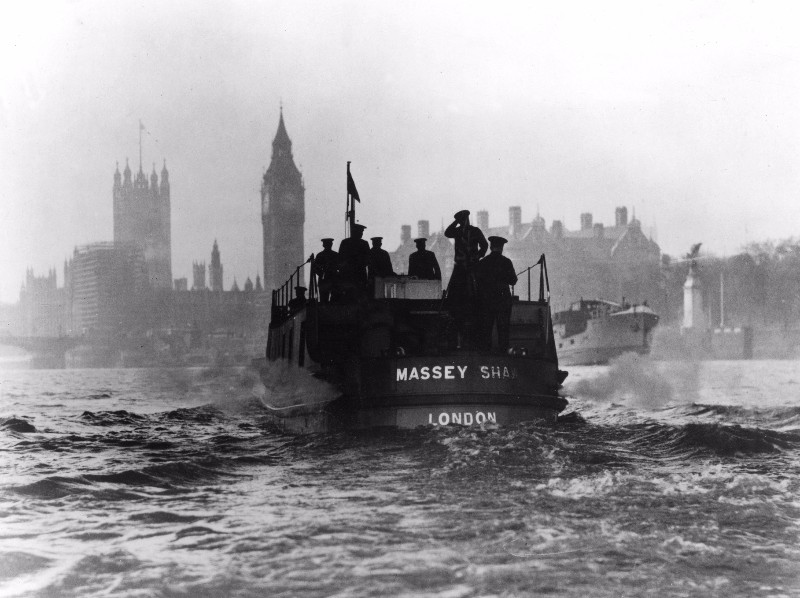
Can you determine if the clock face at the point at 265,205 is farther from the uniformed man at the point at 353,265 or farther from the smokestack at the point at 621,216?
the uniformed man at the point at 353,265

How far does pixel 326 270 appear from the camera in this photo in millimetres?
19672

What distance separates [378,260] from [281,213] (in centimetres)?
15280

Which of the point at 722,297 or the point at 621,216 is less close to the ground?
the point at 621,216

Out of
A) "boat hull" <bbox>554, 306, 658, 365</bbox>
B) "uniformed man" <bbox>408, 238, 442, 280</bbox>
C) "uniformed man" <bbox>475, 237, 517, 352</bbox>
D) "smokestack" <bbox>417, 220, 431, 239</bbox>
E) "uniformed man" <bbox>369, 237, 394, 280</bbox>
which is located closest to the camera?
"uniformed man" <bbox>475, 237, 517, 352</bbox>

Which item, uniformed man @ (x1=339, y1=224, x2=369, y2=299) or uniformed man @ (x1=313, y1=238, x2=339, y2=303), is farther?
uniformed man @ (x1=313, y1=238, x2=339, y2=303)

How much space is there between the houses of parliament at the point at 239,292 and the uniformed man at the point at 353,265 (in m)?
89.5

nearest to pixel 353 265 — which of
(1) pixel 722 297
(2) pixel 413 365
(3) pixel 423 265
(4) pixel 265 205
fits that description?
(3) pixel 423 265

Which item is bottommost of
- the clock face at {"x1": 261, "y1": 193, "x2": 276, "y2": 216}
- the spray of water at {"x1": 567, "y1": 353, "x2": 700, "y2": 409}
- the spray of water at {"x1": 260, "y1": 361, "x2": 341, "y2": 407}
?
the spray of water at {"x1": 567, "y1": 353, "x2": 700, "y2": 409}

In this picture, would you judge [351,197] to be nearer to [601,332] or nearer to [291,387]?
[291,387]

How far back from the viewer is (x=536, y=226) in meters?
133

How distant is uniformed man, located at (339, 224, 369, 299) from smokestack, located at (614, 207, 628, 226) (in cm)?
13686

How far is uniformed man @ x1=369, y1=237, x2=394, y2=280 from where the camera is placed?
764 inches

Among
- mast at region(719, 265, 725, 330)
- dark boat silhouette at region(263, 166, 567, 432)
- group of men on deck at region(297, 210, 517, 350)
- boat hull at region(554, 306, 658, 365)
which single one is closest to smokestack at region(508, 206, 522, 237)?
mast at region(719, 265, 725, 330)

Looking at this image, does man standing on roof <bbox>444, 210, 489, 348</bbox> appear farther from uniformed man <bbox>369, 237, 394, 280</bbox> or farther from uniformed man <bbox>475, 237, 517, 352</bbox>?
uniformed man <bbox>369, 237, 394, 280</bbox>
